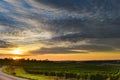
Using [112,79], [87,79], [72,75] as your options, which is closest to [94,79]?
[87,79]

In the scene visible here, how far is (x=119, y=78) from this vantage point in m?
72.7

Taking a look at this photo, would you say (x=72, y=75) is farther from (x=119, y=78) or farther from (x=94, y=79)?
(x=119, y=78)

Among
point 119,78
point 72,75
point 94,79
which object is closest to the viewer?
point 119,78

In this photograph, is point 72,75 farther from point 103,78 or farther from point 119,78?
point 119,78

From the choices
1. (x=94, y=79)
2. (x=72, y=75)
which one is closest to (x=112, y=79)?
(x=94, y=79)

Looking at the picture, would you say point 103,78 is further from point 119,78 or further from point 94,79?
point 119,78

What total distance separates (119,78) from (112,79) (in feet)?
5.62

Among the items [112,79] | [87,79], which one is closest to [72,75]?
[87,79]

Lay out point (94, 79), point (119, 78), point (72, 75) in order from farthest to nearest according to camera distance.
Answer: point (72, 75), point (94, 79), point (119, 78)

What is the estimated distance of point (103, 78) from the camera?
269 ft

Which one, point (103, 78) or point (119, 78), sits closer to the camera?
point (119, 78)

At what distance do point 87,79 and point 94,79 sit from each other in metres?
2.25

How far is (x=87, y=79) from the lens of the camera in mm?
82250

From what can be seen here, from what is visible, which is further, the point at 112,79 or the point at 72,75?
the point at 72,75
